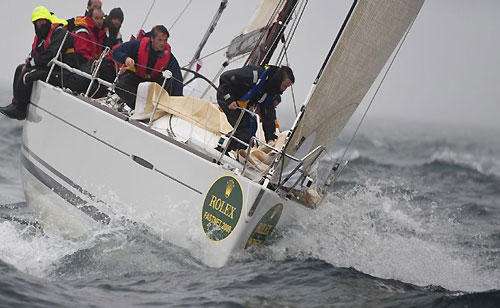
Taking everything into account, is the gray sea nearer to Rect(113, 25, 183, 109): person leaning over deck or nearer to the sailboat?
the sailboat

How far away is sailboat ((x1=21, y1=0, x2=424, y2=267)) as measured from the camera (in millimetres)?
5672

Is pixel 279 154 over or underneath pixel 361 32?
underneath

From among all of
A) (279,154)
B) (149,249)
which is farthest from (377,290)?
(149,249)

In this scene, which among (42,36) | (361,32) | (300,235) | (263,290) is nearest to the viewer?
(263,290)

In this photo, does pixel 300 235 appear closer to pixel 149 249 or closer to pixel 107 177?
pixel 149 249

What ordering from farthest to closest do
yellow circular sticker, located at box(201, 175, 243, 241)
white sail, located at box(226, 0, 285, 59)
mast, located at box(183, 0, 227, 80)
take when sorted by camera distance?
mast, located at box(183, 0, 227, 80) < white sail, located at box(226, 0, 285, 59) < yellow circular sticker, located at box(201, 175, 243, 241)

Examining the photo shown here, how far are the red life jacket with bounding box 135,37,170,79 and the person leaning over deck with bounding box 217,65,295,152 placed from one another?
33.4 inches

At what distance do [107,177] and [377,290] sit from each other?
2.36 m

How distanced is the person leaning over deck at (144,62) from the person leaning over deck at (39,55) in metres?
0.92

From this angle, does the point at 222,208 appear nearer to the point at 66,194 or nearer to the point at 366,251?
the point at 366,251

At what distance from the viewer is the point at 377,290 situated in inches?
211

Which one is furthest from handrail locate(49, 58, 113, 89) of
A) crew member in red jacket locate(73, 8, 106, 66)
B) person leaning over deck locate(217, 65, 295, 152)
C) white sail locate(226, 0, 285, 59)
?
white sail locate(226, 0, 285, 59)

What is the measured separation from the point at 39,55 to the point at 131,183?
7.36 feet

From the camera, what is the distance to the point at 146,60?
276 inches
